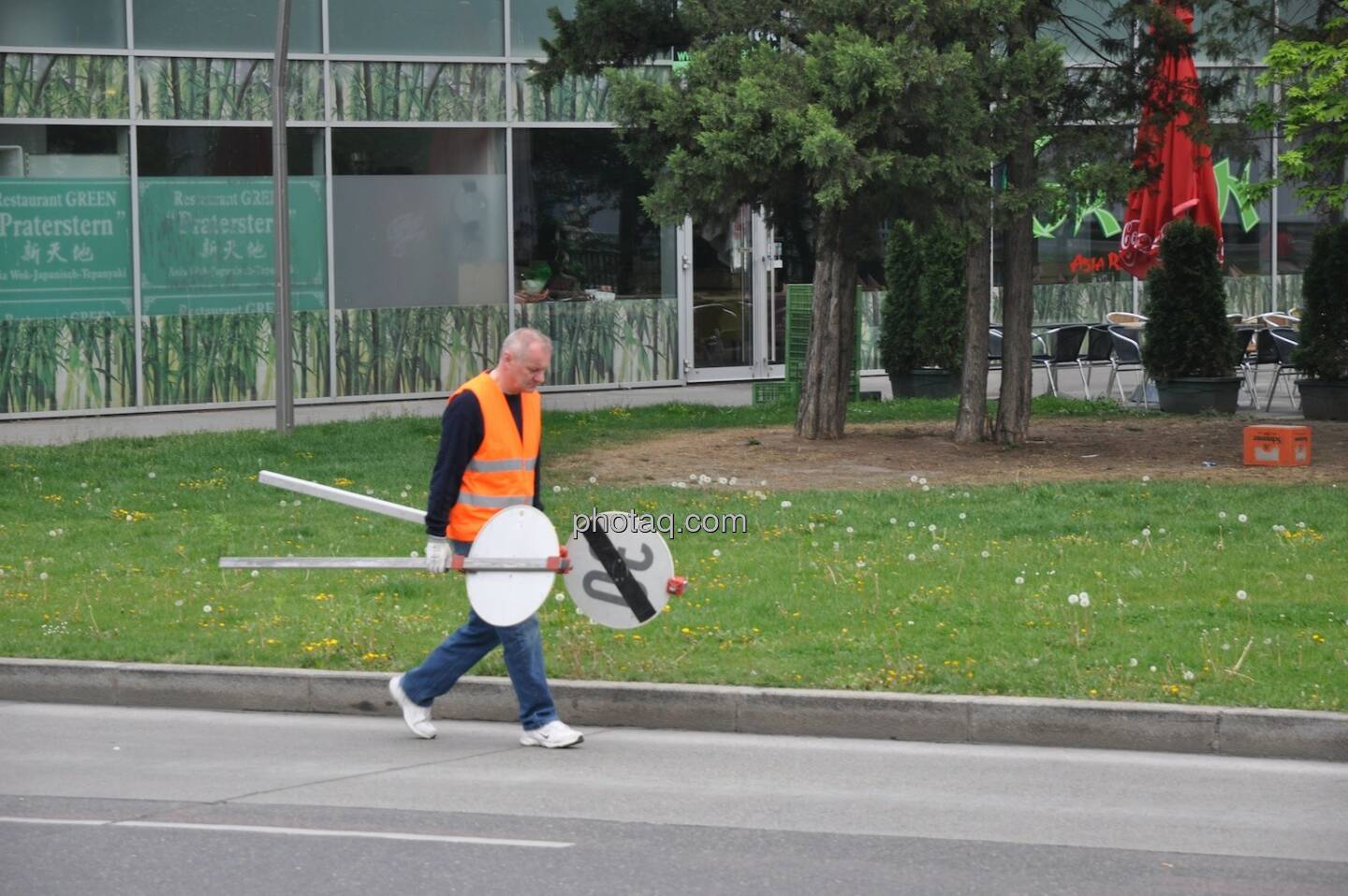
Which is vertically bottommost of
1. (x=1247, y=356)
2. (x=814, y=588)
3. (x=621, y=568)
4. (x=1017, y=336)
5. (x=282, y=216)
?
(x=814, y=588)

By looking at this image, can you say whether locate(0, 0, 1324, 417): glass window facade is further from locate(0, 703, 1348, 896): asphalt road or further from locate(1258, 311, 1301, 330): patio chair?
locate(0, 703, 1348, 896): asphalt road

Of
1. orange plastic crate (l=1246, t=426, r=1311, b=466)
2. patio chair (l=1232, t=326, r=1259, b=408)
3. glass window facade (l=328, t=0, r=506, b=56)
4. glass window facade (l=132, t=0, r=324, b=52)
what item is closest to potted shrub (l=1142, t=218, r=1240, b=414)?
patio chair (l=1232, t=326, r=1259, b=408)

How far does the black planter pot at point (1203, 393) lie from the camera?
2025 cm

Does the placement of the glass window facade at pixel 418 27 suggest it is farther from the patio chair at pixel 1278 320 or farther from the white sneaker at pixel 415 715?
the white sneaker at pixel 415 715

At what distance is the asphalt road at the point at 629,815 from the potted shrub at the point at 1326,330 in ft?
41.5

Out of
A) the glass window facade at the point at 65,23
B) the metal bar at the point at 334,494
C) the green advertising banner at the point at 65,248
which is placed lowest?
the metal bar at the point at 334,494

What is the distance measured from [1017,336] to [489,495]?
9887 mm

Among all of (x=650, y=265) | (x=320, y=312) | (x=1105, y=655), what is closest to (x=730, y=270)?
(x=650, y=265)

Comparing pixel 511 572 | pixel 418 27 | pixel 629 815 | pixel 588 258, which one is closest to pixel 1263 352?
pixel 588 258

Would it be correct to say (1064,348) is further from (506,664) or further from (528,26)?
(506,664)

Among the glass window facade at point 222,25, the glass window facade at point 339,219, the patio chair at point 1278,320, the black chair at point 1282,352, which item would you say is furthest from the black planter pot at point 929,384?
the glass window facade at point 222,25

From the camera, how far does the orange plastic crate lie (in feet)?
50.9

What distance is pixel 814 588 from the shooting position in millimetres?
10672

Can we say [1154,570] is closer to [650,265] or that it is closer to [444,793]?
[444,793]
